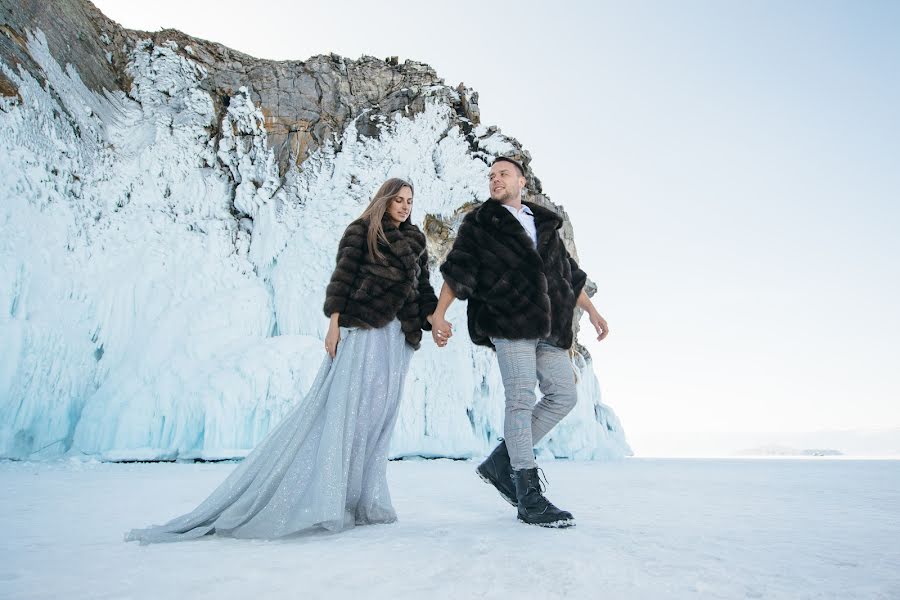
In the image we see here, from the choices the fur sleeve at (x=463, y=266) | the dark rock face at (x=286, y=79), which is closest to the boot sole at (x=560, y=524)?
the fur sleeve at (x=463, y=266)

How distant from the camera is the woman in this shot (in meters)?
1.89

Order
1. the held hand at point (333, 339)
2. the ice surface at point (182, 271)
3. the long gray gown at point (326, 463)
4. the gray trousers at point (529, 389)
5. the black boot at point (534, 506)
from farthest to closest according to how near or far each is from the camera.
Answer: the ice surface at point (182, 271) → the held hand at point (333, 339) → the gray trousers at point (529, 389) → the black boot at point (534, 506) → the long gray gown at point (326, 463)

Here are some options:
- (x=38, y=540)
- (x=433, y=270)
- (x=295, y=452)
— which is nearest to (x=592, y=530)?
(x=295, y=452)


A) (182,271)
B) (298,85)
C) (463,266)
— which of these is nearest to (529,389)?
(463,266)

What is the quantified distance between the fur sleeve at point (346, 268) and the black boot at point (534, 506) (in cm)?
105

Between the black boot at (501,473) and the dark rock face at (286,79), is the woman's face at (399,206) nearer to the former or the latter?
the black boot at (501,473)

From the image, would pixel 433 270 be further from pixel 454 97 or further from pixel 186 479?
pixel 186 479

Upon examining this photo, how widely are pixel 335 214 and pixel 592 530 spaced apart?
25.7 feet

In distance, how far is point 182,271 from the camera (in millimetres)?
7977

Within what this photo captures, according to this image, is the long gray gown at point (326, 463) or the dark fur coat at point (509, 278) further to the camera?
the dark fur coat at point (509, 278)

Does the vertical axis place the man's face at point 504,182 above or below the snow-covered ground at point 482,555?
above

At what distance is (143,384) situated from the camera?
273 inches

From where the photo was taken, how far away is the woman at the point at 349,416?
189cm

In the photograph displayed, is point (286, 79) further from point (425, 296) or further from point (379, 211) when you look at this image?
point (425, 296)
